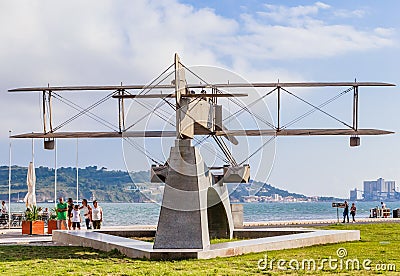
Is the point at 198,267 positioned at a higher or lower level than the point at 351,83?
lower

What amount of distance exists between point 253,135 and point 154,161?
4.24 metres

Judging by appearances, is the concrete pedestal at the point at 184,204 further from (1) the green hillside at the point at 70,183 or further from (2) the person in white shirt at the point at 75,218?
(1) the green hillside at the point at 70,183

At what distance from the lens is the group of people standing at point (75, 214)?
3103cm

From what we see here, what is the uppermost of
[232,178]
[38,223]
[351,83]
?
[351,83]

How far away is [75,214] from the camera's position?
31.0 metres

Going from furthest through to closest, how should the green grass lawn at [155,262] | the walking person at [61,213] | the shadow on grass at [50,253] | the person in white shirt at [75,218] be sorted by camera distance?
the walking person at [61,213]
the person in white shirt at [75,218]
the shadow on grass at [50,253]
the green grass lawn at [155,262]

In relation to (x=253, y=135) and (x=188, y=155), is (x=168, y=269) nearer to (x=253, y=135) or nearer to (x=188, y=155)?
(x=188, y=155)

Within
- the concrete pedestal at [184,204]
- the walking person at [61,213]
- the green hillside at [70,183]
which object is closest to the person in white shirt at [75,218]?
the walking person at [61,213]

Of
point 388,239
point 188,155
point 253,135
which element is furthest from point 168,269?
point 388,239

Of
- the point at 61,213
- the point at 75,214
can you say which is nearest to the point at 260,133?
the point at 75,214

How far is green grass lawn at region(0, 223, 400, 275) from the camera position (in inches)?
637

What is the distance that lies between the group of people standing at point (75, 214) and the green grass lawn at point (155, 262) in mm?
7618

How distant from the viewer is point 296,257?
18766mm

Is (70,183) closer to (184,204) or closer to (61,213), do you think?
(61,213)
